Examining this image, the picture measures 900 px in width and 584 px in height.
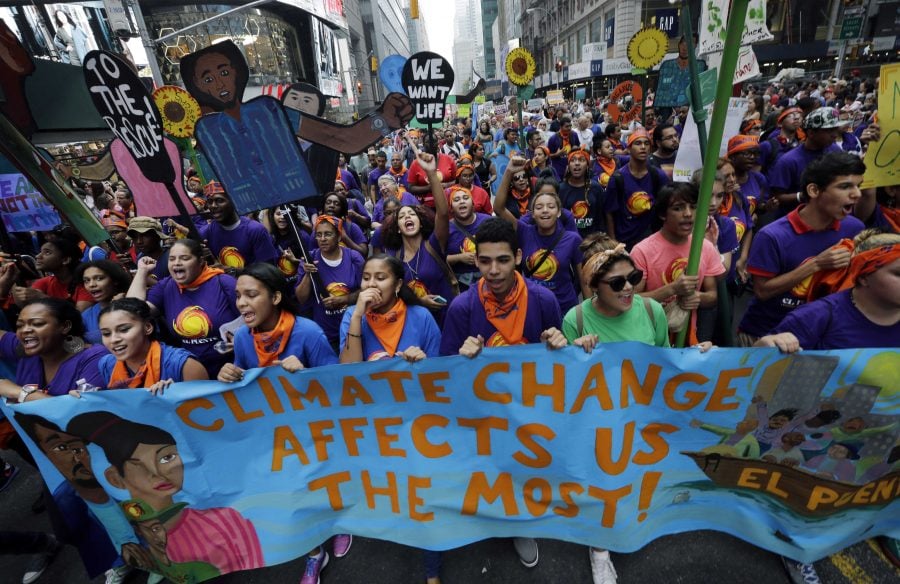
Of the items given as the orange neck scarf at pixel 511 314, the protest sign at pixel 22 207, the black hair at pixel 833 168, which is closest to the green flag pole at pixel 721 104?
the orange neck scarf at pixel 511 314

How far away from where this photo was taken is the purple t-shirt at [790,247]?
2.64 metres

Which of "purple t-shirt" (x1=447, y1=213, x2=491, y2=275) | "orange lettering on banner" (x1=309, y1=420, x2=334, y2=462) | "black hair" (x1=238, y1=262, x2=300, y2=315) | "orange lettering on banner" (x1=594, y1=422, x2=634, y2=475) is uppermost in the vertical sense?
"black hair" (x1=238, y1=262, x2=300, y2=315)

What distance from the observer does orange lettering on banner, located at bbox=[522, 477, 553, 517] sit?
2.26 m

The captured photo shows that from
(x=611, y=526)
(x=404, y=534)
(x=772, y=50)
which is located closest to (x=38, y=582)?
(x=404, y=534)

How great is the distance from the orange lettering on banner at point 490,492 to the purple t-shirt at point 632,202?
11.6ft

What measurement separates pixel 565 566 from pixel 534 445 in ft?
3.00

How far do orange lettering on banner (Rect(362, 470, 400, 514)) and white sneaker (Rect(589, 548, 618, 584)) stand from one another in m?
1.14

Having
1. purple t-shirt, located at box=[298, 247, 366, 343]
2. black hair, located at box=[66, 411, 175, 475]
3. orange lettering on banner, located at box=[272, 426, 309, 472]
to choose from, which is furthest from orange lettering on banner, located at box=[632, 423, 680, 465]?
purple t-shirt, located at box=[298, 247, 366, 343]

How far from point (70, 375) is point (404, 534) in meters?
2.13

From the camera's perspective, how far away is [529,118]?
1487cm

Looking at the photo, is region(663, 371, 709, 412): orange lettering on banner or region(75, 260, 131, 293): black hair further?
region(75, 260, 131, 293): black hair

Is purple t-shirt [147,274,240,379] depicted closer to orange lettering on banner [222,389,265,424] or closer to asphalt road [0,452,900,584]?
orange lettering on banner [222,389,265,424]

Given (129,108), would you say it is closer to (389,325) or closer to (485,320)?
(389,325)

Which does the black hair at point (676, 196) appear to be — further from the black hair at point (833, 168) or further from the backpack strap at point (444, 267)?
the backpack strap at point (444, 267)
